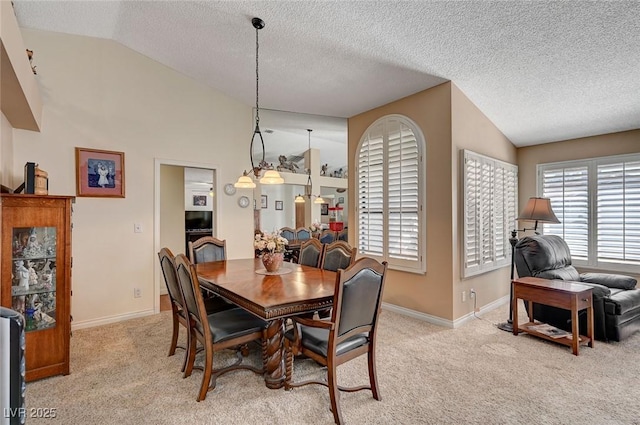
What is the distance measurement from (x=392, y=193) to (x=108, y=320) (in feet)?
12.8

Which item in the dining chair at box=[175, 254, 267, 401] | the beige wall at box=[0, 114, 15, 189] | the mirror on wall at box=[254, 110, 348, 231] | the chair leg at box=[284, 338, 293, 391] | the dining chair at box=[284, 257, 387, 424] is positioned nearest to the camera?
the dining chair at box=[284, 257, 387, 424]

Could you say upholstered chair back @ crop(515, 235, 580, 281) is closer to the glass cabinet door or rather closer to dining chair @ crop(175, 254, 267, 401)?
dining chair @ crop(175, 254, 267, 401)

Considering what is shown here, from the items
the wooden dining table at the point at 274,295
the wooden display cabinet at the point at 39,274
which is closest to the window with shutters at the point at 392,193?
the wooden dining table at the point at 274,295

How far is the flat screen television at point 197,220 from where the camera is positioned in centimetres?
750

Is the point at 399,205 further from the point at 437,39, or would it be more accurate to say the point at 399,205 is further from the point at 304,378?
the point at 304,378

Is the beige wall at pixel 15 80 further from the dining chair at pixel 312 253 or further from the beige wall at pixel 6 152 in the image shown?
the dining chair at pixel 312 253

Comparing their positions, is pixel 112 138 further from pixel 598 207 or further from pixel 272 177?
pixel 598 207

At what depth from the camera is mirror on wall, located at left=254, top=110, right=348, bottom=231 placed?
6039 mm

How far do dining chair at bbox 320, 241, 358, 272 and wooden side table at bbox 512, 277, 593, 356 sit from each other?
1.83 m

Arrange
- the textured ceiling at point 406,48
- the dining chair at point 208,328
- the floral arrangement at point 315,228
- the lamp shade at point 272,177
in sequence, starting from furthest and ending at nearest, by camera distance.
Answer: the floral arrangement at point 315,228 → the lamp shade at point 272,177 → the textured ceiling at point 406,48 → the dining chair at point 208,328

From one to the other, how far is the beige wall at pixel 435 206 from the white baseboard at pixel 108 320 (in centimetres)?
339

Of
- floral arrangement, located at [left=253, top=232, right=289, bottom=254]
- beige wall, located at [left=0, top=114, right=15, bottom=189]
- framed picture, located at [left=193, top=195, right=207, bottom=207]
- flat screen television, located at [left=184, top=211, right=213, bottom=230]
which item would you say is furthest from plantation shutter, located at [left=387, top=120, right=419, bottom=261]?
framed picture, located at [left=193, top=195, right=207, bottom=207]

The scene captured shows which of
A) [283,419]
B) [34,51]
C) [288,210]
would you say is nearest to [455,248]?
[283,419]

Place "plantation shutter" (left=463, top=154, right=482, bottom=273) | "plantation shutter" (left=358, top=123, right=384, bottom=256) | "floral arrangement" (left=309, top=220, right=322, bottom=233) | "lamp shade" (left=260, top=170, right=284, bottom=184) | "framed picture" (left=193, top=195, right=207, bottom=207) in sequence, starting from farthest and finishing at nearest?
"framed picture" (left=193, top=195, right=207, bottom=207) → "floral arrangement" (left=309, top=220, right=322, bottom=233) → "plantation shutter" (left=358, top=123, right=384, bottom=256) → "plantation shutter" (left=463, top=154, right=482, bottom=273) → "lamp shade" (left=260, top=170, right=284, bottom=184)
